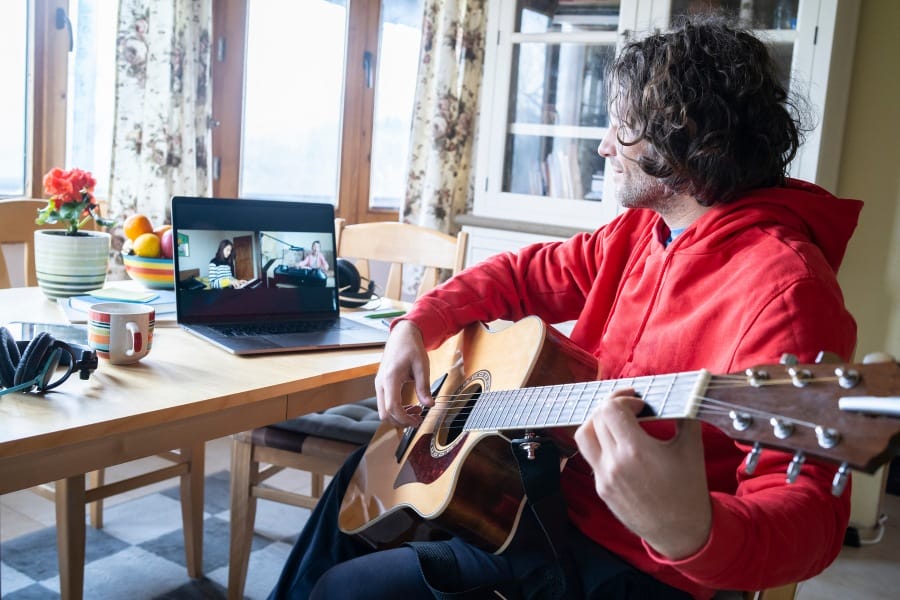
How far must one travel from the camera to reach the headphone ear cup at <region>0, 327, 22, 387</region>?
1046mm

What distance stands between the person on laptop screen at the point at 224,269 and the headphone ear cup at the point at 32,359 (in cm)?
47

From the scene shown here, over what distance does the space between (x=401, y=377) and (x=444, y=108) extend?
9.23 feet

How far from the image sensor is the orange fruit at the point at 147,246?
1.81m

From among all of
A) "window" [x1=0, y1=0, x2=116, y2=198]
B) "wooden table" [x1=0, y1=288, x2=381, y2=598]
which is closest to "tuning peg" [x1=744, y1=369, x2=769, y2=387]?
"wooden table" [x1=0, y1=288, x2=381, y2=598]

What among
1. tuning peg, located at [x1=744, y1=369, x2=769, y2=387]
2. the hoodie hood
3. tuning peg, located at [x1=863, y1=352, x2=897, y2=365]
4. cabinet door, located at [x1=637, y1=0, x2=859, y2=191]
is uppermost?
cabinet door, located at [x1=637, y1=0, x2=859, y2=191]

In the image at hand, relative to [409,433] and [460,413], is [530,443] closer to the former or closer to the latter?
[460,413]

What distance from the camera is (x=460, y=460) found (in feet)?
3.54

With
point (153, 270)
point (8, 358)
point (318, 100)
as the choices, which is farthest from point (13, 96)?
point (8, 358)

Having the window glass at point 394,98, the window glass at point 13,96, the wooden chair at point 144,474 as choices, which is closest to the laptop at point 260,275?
the wooden chair at point 144,474

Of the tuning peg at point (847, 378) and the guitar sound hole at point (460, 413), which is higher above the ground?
the tuning peg at point (847, 378)

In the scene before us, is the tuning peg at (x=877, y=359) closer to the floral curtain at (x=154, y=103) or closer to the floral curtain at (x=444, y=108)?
the floral curtain at (x=154, y=103)

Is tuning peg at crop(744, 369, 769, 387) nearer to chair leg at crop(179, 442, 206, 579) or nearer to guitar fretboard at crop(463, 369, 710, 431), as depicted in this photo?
guitar fretboard at crop(463, 369, 710, 431)

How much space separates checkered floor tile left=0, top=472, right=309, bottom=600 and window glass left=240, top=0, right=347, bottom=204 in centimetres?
156

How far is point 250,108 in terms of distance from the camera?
347 centimetres
